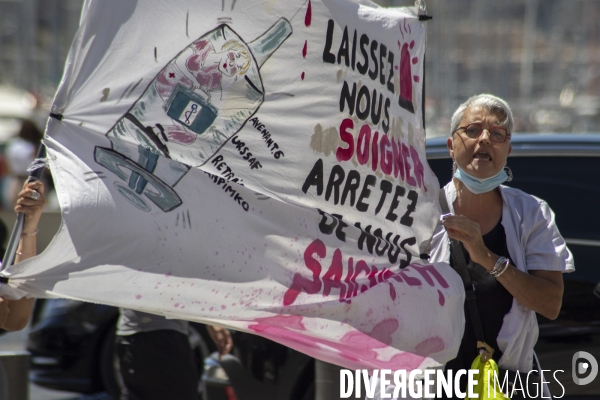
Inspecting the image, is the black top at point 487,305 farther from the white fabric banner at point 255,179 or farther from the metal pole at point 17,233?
the metal pole at point 17,233

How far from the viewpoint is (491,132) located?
2965 mm

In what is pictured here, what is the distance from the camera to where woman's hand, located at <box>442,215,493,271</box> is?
2822mm

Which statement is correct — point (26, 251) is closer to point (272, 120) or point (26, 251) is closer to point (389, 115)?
point (272, 120)

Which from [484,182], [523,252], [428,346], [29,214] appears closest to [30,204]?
[29,214]

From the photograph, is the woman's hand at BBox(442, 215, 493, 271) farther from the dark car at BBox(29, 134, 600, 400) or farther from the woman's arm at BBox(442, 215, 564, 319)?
the dark car at BBox(29, 134, 600, 400)

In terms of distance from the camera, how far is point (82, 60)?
2.39 metres

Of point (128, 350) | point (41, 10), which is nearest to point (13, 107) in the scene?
point (41, 10)

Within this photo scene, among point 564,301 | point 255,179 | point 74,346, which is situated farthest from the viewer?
point 74,346

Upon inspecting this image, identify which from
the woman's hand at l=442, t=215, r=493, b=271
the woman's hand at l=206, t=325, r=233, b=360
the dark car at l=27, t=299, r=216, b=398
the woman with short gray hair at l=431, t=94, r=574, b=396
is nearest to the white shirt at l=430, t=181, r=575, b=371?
the woman with short gray hair at l=431, t=94, r=574, b=396

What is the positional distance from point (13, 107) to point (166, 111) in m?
25.4

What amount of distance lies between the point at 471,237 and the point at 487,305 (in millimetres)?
276

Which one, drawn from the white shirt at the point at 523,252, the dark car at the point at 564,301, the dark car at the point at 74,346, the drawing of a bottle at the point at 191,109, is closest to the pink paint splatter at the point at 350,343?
the white shirt at the point at 523,252

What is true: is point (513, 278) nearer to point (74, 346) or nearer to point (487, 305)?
point (487, 305)

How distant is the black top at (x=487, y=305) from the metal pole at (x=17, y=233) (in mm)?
1479
